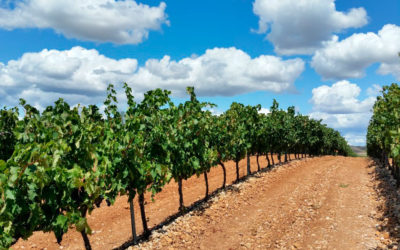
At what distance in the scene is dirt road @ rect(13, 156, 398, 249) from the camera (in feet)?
45.4

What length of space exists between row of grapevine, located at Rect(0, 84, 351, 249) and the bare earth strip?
2.52 metres

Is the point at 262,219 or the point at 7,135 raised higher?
the point at 7,135

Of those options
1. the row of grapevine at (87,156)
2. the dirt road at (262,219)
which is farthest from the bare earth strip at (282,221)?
the row of grapevine at (87,156)

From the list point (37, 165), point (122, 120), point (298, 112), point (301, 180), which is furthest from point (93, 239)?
point (298, 112)

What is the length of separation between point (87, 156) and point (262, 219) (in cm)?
1101

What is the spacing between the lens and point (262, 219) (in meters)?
17.0

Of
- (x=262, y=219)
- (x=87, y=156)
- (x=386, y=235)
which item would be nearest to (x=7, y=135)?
A: (x=87, y=156)

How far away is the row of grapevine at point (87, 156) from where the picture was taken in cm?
732

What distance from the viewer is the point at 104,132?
12375 mm

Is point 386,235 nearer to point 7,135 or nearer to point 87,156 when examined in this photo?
point 87,156

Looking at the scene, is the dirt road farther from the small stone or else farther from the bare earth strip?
the small stone

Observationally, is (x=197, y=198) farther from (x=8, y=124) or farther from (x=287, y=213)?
(x=8, y=124)

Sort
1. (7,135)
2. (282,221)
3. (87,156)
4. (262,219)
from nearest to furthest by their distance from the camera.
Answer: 1. (87,156)
2. (7,135)
3. (282,221)
4. (262,219)

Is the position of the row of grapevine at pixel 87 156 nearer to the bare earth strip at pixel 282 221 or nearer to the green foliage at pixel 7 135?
the green foliage at pixel 7 135
